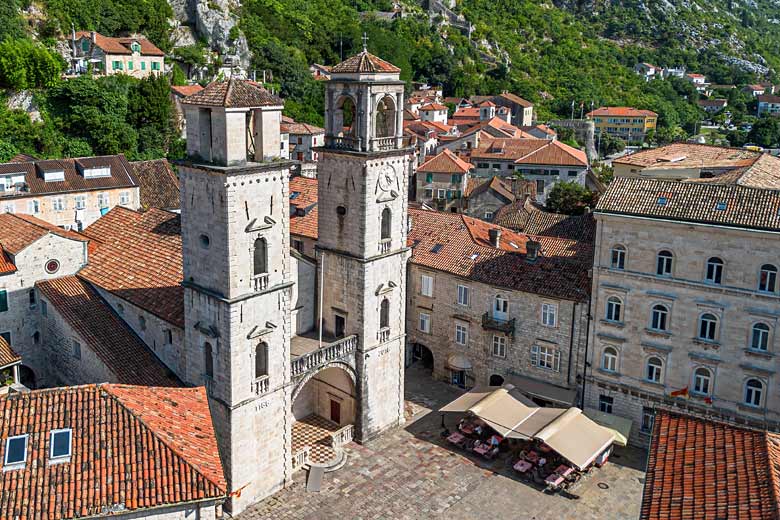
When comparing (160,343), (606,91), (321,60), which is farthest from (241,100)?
(606,91)

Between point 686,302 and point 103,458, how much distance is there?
27724 mm

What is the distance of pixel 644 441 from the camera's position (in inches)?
1534

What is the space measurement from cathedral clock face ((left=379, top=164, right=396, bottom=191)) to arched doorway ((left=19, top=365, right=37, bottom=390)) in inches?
845

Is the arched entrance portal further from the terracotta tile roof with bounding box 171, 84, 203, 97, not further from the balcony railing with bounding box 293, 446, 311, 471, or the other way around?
the terracotta tile roof with bounding box 171, 84, 203, 97

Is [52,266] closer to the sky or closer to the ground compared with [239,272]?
closer to the ground

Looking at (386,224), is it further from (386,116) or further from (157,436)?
(157,436)

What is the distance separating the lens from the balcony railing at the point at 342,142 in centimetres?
3508

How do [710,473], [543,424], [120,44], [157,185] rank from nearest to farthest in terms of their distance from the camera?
[710,473] → [543,424] → [157,185] → [120,44]

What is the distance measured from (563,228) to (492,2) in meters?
157

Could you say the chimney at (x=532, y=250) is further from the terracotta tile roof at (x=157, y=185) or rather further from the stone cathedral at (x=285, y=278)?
the terracotta tile roof at (x=157, y=185)

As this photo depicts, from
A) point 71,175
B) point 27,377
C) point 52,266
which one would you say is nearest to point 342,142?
point 52,266

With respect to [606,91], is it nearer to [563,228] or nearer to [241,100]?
[563,228]

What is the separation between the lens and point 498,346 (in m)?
43.2

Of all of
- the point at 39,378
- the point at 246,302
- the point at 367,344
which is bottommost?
the point at 39,378
